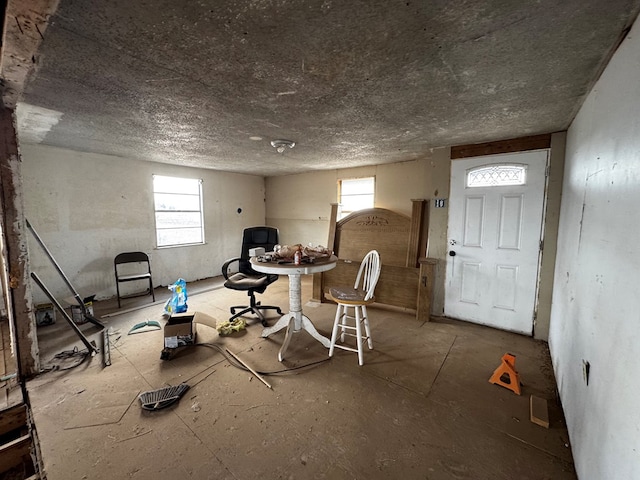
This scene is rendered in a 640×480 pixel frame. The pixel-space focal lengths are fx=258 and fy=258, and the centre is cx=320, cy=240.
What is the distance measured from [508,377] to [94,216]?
18.0 feet

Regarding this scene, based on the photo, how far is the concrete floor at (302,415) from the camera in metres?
1.44

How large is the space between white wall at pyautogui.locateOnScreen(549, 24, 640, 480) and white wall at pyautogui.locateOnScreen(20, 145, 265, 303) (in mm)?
5380

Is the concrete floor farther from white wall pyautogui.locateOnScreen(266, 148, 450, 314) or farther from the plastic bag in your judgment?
white wall pyautogui.locateOnScreen(266, 148, 450, 314)

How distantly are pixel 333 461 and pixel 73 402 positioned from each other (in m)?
1.94

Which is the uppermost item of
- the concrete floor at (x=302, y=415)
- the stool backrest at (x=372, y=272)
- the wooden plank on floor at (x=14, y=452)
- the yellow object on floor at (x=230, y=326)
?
the stool backrest at (x=372, y=272)

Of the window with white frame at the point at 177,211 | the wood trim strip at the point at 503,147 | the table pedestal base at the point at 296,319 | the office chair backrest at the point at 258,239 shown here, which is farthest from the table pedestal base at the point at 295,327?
the window with white frame at the point at 177,211

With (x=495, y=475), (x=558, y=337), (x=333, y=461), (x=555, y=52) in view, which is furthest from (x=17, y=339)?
(x=558, y=337)

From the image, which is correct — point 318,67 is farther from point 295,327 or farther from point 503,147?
point 503,147

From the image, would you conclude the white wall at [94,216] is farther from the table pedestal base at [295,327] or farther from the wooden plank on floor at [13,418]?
the table pedestal base at [295,327]

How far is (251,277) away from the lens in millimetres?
3416

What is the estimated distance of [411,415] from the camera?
5.87 ft

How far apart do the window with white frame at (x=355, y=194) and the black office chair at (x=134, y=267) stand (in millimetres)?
3457

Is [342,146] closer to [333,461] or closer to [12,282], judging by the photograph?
[333,461]

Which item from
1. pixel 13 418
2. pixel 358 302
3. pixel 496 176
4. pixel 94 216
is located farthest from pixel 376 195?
pixel 13 418
